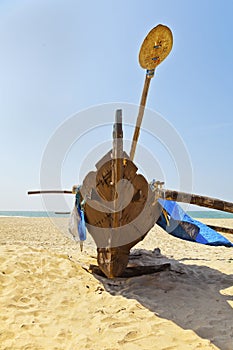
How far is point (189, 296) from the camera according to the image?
3811 mm

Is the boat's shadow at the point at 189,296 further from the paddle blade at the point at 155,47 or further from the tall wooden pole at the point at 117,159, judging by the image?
the paddle blade at the point at 155,47

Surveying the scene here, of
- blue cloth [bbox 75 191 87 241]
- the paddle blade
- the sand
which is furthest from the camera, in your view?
blue cloth [bbox 75 191 87 241]

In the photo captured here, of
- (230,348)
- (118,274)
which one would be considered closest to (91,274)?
(118,274)

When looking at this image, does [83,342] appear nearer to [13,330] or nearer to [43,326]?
[43,326]

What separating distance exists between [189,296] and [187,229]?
5.87 feet

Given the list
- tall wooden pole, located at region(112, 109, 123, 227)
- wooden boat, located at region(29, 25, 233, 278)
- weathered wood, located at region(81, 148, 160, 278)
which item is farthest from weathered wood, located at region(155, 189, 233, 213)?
tall wooden pole, located at region(112, 109, 123, 227)

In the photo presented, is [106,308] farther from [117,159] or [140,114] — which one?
[140,114]

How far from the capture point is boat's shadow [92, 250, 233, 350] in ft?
9.44

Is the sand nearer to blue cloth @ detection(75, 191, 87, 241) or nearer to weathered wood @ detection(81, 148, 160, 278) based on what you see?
weathered wood @ detection(81, 148, 160, 278)

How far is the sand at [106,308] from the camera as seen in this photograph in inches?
103

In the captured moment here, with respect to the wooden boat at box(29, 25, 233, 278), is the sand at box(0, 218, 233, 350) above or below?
below

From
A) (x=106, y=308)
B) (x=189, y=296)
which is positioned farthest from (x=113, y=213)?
(x=189, y=296)

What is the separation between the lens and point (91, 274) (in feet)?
15.1

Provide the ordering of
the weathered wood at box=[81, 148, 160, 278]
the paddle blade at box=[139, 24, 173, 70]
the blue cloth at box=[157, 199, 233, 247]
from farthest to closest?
the blue cloth at box=[157, 199, 233, 247], the paddle blade at box=[139, 24, 173, 70], the weathered wood at box=[81, 148, 160, 278]
